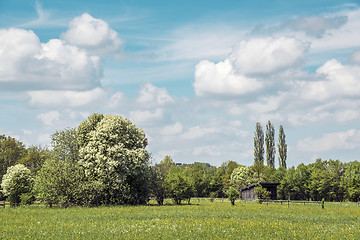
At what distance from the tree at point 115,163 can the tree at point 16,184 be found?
13.7 m

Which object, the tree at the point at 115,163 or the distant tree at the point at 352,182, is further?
the distant tree at the point at 352,182

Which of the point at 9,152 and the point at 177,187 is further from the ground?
the point at 9,152

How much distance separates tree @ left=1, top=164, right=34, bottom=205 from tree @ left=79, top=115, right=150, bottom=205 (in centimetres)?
1367

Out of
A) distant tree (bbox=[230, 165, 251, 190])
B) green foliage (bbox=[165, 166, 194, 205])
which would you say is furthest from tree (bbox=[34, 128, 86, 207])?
distant tree (bbox=[230, 165, 251, 190])

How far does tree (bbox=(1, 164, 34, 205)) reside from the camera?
65.1m

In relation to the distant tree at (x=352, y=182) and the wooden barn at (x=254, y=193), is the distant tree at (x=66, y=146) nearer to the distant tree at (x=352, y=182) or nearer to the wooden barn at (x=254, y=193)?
the wooden barn at (x=254, y=193)

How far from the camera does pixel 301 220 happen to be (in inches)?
1452

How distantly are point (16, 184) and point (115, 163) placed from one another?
21891 mm

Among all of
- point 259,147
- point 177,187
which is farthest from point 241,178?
point 177,187

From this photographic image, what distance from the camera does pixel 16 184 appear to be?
65500 millimetres

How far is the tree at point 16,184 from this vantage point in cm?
6506

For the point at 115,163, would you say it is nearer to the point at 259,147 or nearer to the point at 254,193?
the point at 254,193

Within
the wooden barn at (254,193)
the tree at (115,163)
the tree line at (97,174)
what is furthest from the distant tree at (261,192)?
the tree at (115,163)

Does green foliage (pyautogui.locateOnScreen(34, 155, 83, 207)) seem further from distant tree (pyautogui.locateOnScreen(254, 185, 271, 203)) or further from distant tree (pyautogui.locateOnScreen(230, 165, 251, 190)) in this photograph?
distant tree (pyautogui.locateOnScreen(230, 165, 251, 190))
